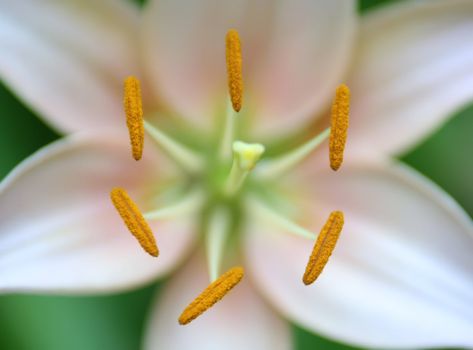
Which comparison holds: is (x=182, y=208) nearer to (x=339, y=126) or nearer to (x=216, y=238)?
(x=216, y=238)

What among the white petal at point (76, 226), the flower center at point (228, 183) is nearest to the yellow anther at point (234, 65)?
the flower center at point (228, 183)

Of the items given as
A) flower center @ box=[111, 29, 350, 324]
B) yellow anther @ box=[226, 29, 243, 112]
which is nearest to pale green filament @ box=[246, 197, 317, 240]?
flower center @ box=[111, 29, 350, 324]

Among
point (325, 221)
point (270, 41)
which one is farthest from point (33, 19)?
point (325, 221)

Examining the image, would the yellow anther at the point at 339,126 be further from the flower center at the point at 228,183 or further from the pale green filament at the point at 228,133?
the pale green filament at the point at 228,133

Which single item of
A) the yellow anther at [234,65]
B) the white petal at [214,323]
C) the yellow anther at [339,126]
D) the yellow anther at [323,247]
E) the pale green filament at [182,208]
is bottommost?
the white petal at [214,323]

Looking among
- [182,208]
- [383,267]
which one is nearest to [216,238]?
[182,208]

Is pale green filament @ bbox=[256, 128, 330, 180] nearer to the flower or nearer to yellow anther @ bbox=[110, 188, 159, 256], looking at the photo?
the flower

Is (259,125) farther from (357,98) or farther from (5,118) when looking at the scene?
(5,118)
